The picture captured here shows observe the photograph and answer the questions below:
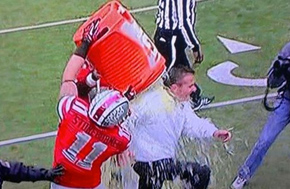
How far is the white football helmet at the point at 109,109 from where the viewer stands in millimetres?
5926

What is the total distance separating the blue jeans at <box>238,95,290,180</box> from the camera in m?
7.59

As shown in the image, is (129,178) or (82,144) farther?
(129,178)

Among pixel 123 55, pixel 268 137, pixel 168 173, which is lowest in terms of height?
pixel 268 137

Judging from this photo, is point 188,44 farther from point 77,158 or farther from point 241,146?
point 77,158

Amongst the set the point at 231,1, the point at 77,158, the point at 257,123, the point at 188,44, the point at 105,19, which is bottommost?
the point at 231,1

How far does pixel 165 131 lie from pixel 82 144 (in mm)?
653

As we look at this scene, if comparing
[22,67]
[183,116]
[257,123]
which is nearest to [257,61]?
[257,123]

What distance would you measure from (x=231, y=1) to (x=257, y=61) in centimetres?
241

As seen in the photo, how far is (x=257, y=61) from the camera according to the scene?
10.7m

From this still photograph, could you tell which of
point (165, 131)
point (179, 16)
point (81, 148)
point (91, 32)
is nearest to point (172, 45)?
point (179, 16)

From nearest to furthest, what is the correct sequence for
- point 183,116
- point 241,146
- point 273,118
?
point 183,116
point 273,118
point 241,146

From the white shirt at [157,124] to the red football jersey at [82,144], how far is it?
25cm

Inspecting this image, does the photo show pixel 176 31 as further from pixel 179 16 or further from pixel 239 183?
pixel 239 183

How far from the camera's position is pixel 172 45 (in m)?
8.91
